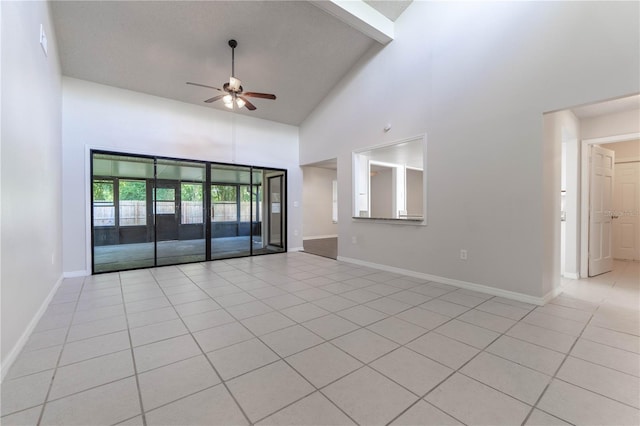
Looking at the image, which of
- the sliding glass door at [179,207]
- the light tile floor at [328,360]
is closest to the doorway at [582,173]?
the light tile floor at [328,360]

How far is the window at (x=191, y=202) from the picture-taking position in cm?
911

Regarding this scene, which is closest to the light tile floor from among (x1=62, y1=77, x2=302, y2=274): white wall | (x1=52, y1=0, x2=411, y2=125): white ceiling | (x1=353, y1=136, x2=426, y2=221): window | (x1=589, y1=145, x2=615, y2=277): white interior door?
(x1=589, y1=145, x2=615, y2=277): white interior door

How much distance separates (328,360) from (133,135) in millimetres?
5048

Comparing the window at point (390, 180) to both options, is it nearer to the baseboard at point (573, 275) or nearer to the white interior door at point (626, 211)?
the baseboard at point (573, 275)

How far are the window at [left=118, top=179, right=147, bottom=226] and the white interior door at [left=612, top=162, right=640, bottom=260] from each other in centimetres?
1168

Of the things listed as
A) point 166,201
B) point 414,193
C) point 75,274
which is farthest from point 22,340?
point 414,193

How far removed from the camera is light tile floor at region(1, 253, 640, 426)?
4.84 ft

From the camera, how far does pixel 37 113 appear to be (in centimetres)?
280

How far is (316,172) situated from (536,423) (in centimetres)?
823

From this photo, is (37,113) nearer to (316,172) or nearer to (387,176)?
(316,172)

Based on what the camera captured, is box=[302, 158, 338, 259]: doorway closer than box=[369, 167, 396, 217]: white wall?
No

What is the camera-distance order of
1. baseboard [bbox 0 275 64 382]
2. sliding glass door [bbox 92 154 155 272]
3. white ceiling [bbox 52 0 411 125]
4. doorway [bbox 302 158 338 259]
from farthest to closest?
doorway [bbox 302 158 338 259] < sliding glass door [bbox 92 154 155 272] < white ceiling [bbox 52 0 411 125] < baseboard [bbox 0 275 64 382]

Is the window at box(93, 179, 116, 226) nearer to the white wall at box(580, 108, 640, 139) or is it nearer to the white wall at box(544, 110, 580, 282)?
the white wall at box(544, 110, 580, 282)

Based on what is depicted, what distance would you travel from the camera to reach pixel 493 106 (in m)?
3.38
